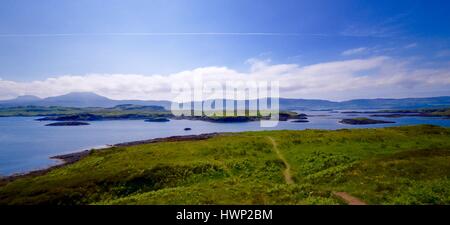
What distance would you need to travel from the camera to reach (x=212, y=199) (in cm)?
1981

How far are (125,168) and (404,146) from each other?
38.9 metres

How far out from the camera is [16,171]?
61.1m

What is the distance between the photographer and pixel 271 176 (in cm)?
2802

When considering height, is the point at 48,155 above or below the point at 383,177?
below

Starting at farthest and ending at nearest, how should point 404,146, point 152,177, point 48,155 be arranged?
point 48,155 < point 404,146 < point 152,177

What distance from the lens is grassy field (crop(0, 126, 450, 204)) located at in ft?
63.7

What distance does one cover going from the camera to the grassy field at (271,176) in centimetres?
1941
